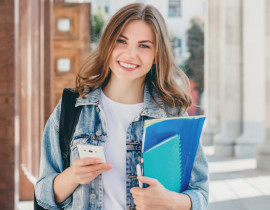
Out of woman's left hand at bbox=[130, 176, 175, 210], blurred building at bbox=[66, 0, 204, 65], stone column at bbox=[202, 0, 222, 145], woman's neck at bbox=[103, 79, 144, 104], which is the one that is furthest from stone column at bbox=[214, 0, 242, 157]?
blurred building at bbox=[66, 0, 204, 65]

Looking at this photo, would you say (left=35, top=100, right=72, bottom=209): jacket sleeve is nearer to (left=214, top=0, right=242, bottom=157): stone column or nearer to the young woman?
the young woman

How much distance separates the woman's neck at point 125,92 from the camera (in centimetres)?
198

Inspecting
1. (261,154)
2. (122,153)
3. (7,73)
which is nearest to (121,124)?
(122,153)

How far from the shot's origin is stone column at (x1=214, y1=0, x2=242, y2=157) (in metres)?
14.0

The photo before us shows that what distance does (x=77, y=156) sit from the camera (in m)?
1.81

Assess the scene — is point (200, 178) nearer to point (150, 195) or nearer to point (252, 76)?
point (150, 195)

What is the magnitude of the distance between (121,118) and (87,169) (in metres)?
0.34

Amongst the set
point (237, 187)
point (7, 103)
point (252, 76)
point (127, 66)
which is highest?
point (252, 76)

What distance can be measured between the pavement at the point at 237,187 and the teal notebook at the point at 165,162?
175 inches

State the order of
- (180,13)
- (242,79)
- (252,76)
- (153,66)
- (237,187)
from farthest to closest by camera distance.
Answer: (180,13)
(242,79)
(252,76)
(237,187)
(153,66)

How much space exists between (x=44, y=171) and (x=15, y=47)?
87.6 inches

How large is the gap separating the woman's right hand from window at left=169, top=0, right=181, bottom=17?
42784mm

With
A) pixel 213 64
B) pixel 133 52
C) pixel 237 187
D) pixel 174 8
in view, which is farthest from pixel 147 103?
pixel 174 8

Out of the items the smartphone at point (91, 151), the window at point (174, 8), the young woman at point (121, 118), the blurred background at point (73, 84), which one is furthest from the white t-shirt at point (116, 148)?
the window at point (174, 8)
